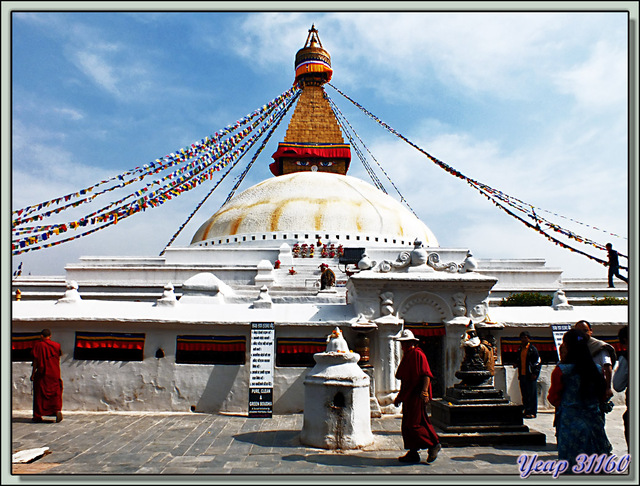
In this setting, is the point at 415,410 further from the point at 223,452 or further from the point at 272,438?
the point at 223,452

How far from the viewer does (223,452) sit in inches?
210

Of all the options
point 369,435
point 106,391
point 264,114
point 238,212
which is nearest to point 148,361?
point 106,391

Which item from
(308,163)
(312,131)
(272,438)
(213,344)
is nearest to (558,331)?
(272,438)

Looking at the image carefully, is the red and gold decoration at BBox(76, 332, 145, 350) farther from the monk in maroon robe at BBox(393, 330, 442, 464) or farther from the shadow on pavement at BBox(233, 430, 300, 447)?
the monk in maroon robe at BBox(393, 330, 442, 464)

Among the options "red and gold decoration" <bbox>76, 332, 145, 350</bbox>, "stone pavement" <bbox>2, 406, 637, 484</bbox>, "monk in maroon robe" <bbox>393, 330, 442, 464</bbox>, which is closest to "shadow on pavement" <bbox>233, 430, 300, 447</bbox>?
"stone pavement" <bbox>2, 406, 637, 484</bbox>

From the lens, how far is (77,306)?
835cm

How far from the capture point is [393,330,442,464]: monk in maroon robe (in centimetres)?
493

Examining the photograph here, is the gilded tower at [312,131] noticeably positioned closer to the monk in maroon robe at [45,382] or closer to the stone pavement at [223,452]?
the monk in maroon robe at [45,382]

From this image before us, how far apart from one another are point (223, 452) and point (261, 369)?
7.76ft

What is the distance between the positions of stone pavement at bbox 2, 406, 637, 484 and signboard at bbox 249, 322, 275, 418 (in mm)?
243

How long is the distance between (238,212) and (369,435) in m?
16.0

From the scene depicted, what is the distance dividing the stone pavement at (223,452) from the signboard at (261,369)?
0.24 metres

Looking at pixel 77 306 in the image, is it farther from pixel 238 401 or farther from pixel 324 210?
pixel 324 210

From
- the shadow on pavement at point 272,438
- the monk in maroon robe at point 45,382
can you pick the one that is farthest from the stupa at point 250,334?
the shadow on pavement at point 272,438
